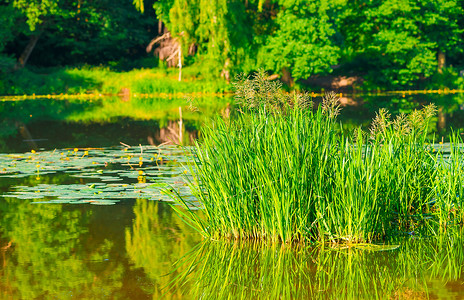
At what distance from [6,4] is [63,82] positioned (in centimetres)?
759

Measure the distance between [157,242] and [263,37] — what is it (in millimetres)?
29796

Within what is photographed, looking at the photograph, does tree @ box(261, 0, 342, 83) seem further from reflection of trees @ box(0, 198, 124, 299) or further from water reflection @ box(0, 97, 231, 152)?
reflection of trees @ box(0, 198, 124, 299)

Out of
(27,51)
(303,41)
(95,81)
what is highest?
(303,41)

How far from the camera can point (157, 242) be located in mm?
6855

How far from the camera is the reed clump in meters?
6.41

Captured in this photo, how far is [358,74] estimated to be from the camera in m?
40.1

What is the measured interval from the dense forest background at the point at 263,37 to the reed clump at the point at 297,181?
26.3 meters

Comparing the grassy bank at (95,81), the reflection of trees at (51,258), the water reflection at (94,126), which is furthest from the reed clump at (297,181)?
the grassy bank at (95,81)

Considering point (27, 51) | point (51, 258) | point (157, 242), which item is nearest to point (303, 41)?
point (27, 51)

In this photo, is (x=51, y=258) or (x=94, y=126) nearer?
(x=51, y=258)

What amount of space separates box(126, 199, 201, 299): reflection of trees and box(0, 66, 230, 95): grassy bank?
2945 cm

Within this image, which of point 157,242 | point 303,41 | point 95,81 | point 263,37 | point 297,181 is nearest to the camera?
point 297,181

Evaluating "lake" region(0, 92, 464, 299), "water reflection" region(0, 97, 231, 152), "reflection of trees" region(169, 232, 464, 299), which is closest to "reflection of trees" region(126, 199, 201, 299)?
"lake" region(0, 92, 464, 299)

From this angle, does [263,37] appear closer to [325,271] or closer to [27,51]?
[27,51]
